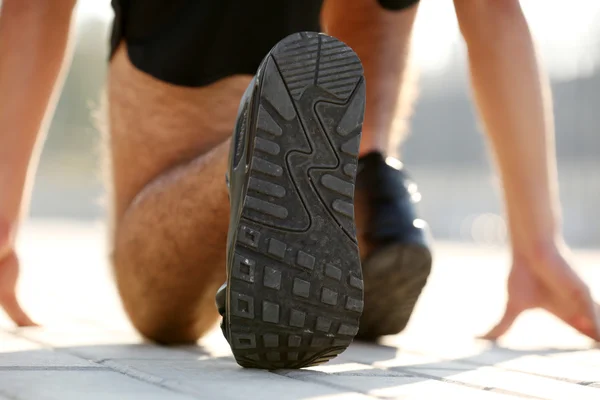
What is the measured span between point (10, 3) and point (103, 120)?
47 cm

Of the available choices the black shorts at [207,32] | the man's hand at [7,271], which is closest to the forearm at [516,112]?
the black shorts at [207,32]

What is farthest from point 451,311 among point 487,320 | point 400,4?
point 400,4

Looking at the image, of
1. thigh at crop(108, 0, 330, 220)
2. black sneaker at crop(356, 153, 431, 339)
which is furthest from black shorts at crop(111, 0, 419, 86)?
black sneaker at crop(356, 153, 431, 339)

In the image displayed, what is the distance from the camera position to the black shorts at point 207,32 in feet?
7.79

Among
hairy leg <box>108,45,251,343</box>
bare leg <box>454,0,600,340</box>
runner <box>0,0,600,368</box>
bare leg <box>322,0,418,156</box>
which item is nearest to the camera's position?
hairy leg <box>108,45,251,343</box>

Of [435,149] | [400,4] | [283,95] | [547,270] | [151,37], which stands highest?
[435,149]

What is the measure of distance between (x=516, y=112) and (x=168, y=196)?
0.88 meters

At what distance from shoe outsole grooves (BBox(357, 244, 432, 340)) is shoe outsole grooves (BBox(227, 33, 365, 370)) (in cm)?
59

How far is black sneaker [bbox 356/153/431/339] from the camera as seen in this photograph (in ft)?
7.16

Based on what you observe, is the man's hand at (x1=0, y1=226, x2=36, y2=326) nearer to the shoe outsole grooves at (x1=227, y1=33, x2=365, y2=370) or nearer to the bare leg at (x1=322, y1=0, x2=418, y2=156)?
the shoe outsole grooves at (x1=227, y1=33, x2=365, y2=370)

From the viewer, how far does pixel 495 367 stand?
1952 mm

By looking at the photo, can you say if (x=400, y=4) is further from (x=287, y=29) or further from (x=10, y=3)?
(x=10, y=3)

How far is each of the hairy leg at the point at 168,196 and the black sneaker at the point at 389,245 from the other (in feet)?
1.20

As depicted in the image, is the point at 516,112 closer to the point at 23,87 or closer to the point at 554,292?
the point at 554,292
